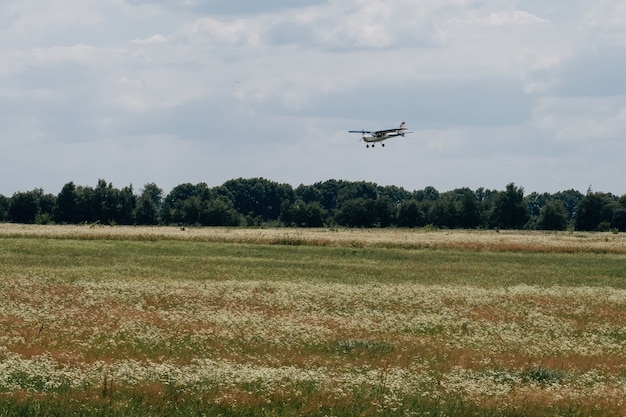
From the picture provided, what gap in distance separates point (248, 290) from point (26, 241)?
39186 millimetres

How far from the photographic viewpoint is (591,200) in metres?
186

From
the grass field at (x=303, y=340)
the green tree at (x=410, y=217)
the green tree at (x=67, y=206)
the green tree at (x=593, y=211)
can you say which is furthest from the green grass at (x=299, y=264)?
the green tree at (x=410, y=217)

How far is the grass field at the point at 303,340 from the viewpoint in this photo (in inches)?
726

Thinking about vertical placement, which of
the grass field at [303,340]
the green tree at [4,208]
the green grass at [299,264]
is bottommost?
the grass field at [303,340]

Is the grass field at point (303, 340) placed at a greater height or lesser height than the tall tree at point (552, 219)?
lesser

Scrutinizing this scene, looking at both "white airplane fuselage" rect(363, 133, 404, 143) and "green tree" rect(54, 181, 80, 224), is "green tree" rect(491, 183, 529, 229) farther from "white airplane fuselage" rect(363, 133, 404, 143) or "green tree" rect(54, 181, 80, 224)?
"white airplane fuselage" rect(363, 133, 404, 143)

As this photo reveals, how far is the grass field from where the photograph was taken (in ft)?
60.5

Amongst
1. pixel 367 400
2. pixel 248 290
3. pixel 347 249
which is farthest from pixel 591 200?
pixel 367 400

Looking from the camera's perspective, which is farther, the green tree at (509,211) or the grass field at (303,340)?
the green tree at (509,211)

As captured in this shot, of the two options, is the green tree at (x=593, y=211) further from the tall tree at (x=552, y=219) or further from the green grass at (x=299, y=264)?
the green grass at (x=299, y=264)

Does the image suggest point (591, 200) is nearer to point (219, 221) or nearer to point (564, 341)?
point (219, 221)

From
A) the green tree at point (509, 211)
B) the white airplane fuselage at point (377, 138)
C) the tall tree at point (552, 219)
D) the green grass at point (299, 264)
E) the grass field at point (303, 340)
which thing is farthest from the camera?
the green tree at point (509, 211)

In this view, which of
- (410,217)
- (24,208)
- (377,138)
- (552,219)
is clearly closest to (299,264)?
(377,138)

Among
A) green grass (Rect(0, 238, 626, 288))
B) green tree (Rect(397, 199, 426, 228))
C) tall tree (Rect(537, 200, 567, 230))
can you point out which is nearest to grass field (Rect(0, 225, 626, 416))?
green grass (Rect(0, 238, 626, 288))
